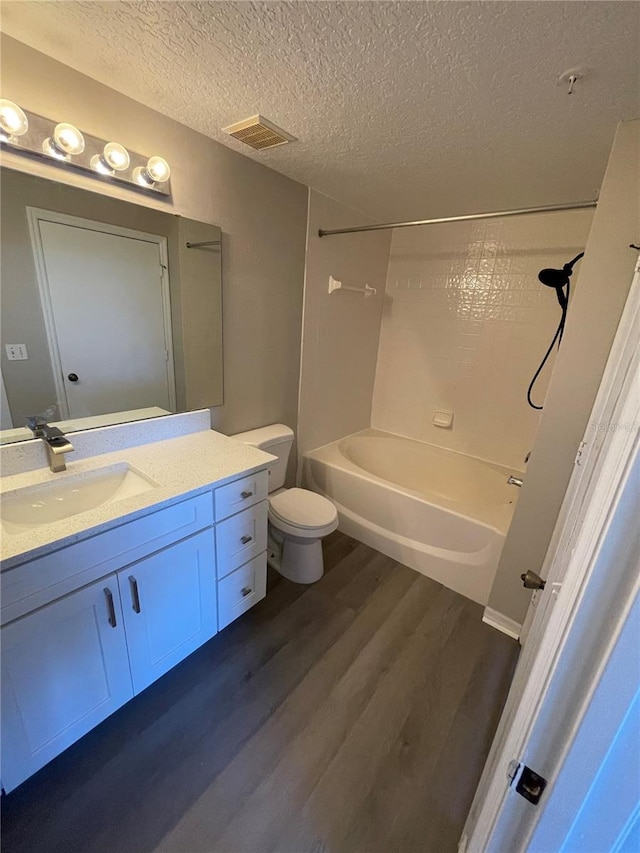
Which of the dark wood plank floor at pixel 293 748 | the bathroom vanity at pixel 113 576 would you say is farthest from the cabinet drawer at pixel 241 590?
the dark wood plank floor at pixel 293 748

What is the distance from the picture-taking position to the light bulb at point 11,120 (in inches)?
42.4

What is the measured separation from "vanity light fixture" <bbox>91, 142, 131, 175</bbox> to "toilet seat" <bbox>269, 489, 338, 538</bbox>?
5.47 feet

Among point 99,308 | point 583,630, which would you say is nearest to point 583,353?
point 583,630

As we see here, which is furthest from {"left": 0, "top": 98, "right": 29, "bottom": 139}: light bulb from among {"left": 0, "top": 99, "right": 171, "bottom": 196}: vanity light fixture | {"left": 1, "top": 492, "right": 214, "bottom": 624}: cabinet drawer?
{"left": 1, "top": 492, "right": 214, "bottom": 624}: cabinet drawer

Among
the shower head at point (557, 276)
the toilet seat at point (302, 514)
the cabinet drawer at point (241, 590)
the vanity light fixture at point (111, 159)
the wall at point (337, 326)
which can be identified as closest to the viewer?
the vanity light fixture at point (111, 159)

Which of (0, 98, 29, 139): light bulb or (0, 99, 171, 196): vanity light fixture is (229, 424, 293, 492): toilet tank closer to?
(0, 99, 171, 196): vanity light fixture

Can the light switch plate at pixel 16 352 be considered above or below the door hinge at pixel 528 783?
above

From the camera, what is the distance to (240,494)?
4.94 ft

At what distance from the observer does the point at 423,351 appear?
295 cm

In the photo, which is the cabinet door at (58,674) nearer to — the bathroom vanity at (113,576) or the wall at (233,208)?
the bathroom vanity at (113,576)

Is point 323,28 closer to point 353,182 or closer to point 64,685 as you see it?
point 353,182

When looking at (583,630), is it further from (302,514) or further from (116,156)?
(116,156)

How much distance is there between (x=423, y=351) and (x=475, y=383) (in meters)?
0.50

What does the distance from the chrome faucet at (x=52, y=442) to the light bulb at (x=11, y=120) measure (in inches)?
35.9
